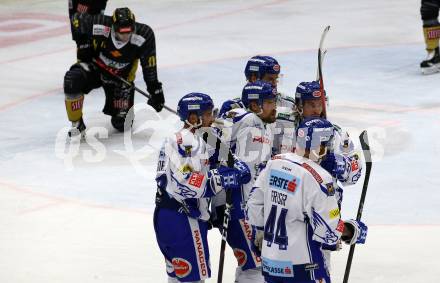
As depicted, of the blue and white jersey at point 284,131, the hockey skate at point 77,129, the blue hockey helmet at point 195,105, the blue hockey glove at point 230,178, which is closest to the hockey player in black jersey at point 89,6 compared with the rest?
the hockey skate at point 77,129

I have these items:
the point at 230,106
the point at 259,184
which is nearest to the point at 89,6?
the point at 230,106

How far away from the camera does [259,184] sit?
629 centimetres

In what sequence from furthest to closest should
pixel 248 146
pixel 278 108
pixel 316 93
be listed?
pixel 278 108 < pixel 316 93 < pixel 248 146

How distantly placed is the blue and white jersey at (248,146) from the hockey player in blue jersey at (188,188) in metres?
0.34

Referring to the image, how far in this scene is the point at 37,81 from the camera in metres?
14.6

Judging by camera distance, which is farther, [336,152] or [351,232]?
[336,152]

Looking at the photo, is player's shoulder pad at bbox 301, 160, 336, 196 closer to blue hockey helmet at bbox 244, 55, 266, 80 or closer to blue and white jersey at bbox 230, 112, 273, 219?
blue and white jersey at bbox 230, 112, 273, 219

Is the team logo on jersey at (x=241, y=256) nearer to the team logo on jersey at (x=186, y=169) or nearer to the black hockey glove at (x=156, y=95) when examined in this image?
the team logo on jersey at (x=186, y=169)

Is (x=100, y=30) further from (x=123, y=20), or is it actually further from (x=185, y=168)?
(x=185, y=168)

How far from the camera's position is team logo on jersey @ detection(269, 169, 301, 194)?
19.7 feet

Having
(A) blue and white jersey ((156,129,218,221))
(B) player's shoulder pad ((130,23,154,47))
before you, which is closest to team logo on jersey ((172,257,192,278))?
(A) blue and white jersey ((156,129,218,221))

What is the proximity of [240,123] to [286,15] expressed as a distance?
10293 millimetres

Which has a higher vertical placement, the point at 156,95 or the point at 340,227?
the point at 340,227

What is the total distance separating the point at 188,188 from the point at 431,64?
7.65 meters
